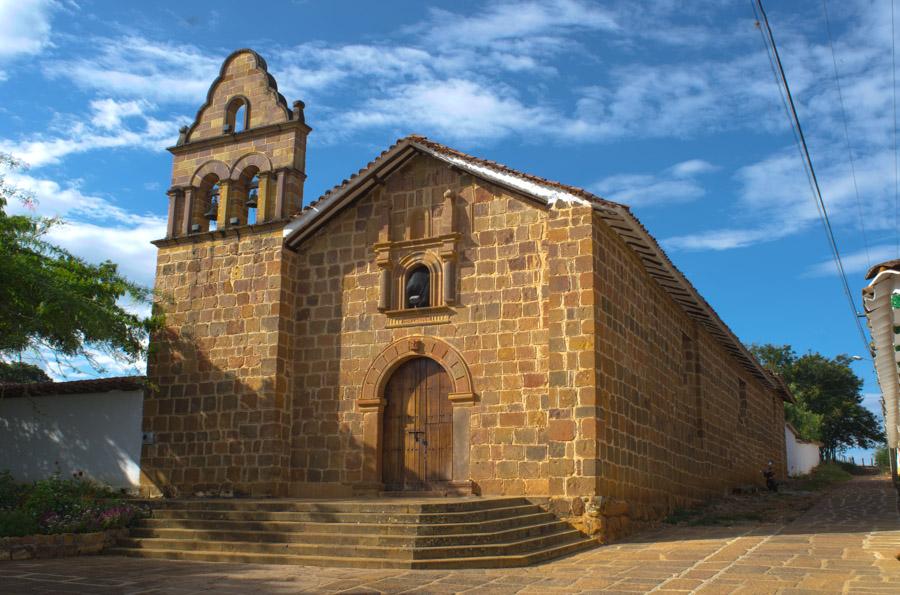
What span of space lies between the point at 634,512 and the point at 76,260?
1082cm

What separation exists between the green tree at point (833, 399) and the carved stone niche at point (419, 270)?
4321 cm

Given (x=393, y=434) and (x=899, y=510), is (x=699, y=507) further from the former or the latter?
(x=393, y=434)

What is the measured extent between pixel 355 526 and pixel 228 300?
21.2 ft

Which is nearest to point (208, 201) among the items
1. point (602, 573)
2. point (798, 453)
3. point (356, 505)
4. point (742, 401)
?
point (356, 505)

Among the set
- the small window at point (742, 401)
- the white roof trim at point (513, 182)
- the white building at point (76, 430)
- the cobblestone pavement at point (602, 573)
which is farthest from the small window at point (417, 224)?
the small window at point (742, 401)

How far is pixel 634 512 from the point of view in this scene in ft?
43.2

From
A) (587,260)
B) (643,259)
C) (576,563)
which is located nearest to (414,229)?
(587,260)

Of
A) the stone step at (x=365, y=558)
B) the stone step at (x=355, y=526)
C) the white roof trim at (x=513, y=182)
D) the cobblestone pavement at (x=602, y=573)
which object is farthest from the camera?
the white roof trim at (x=513, y=182)

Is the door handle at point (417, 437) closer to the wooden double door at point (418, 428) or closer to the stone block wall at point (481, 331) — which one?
the wooden double door at point (418, 428)

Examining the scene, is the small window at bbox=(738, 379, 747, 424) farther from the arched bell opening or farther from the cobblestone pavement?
the arched bell opening

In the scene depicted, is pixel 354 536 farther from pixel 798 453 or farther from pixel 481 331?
pixel 798 453

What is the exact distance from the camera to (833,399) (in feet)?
172

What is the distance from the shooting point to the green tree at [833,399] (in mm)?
51938

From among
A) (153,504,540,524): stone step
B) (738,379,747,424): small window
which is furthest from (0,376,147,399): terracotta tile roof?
(738,379,747,424): small window
